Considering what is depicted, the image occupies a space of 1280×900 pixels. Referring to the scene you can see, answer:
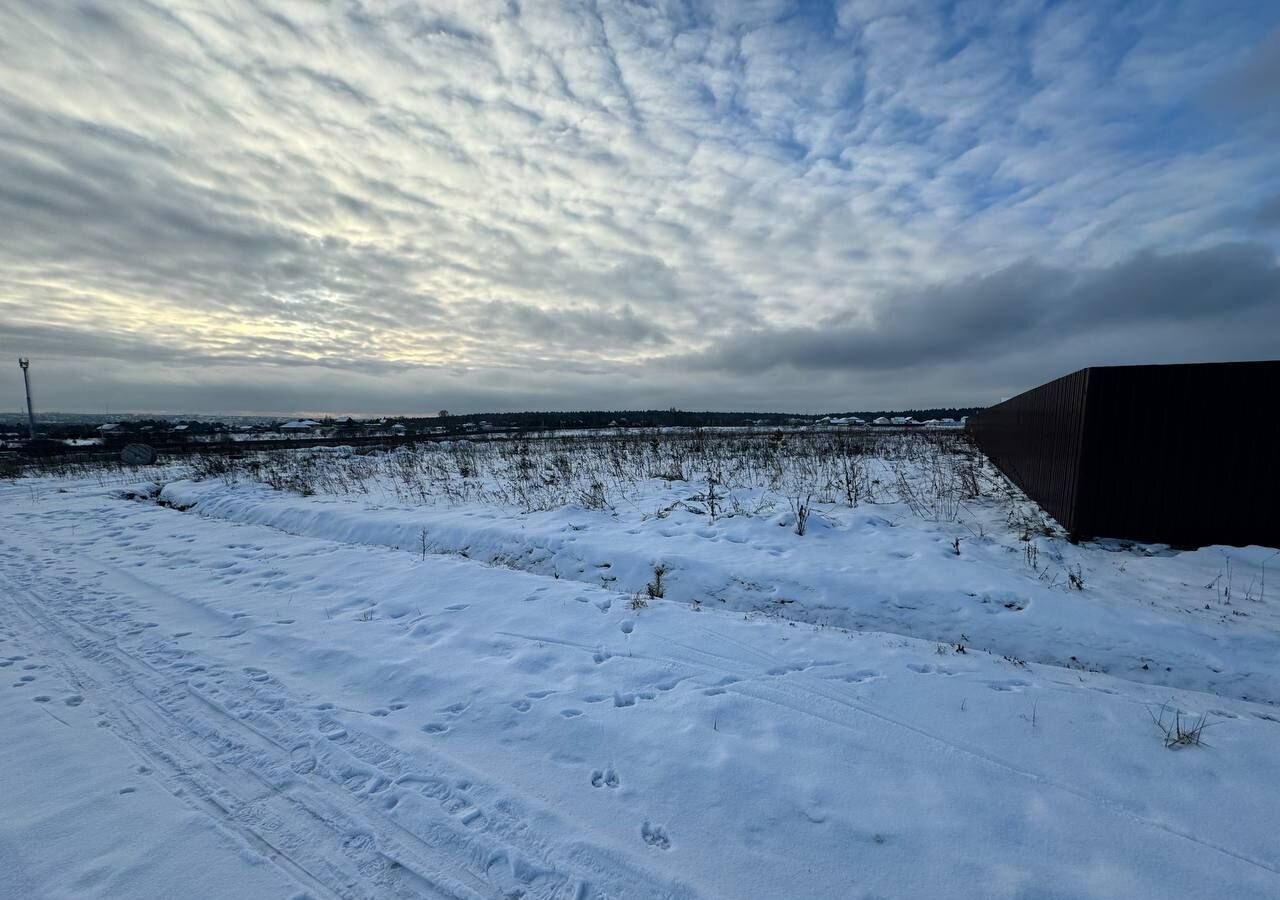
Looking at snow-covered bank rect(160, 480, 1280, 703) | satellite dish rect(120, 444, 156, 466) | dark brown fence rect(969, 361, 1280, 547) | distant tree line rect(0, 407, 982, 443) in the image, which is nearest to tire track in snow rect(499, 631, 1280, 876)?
snow-covered bank rect(160, 480, 1280, 703)

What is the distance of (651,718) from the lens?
390cm

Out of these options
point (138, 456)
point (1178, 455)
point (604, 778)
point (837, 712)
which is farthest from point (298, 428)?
point (1178, 455)

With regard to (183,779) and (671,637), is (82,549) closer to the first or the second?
(183,779)

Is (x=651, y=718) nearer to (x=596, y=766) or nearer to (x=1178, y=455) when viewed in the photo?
(x=596, y=766)

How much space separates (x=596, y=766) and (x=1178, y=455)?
877cm

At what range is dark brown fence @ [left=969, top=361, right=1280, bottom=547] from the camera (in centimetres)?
694

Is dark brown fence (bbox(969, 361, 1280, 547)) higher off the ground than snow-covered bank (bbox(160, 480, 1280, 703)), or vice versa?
dark brown fence (bbox(969, 361, 1280, 547))

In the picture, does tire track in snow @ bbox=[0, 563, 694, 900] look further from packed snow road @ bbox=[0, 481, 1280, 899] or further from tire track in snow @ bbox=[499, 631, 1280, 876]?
tire track in snow @ bbox=[499, 631, 1280, 876]

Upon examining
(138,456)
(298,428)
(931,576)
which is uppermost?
(931,576)

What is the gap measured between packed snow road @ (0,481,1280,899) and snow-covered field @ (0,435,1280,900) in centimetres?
2

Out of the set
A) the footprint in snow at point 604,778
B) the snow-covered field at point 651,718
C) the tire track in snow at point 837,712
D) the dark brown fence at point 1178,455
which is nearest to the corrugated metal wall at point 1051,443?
the dark brown fence at point 1178,455

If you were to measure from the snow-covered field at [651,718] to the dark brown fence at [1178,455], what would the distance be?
606 millimetres

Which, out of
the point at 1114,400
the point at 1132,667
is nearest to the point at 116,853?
the point at 1132,667

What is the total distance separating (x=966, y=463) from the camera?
18031 millimetres
